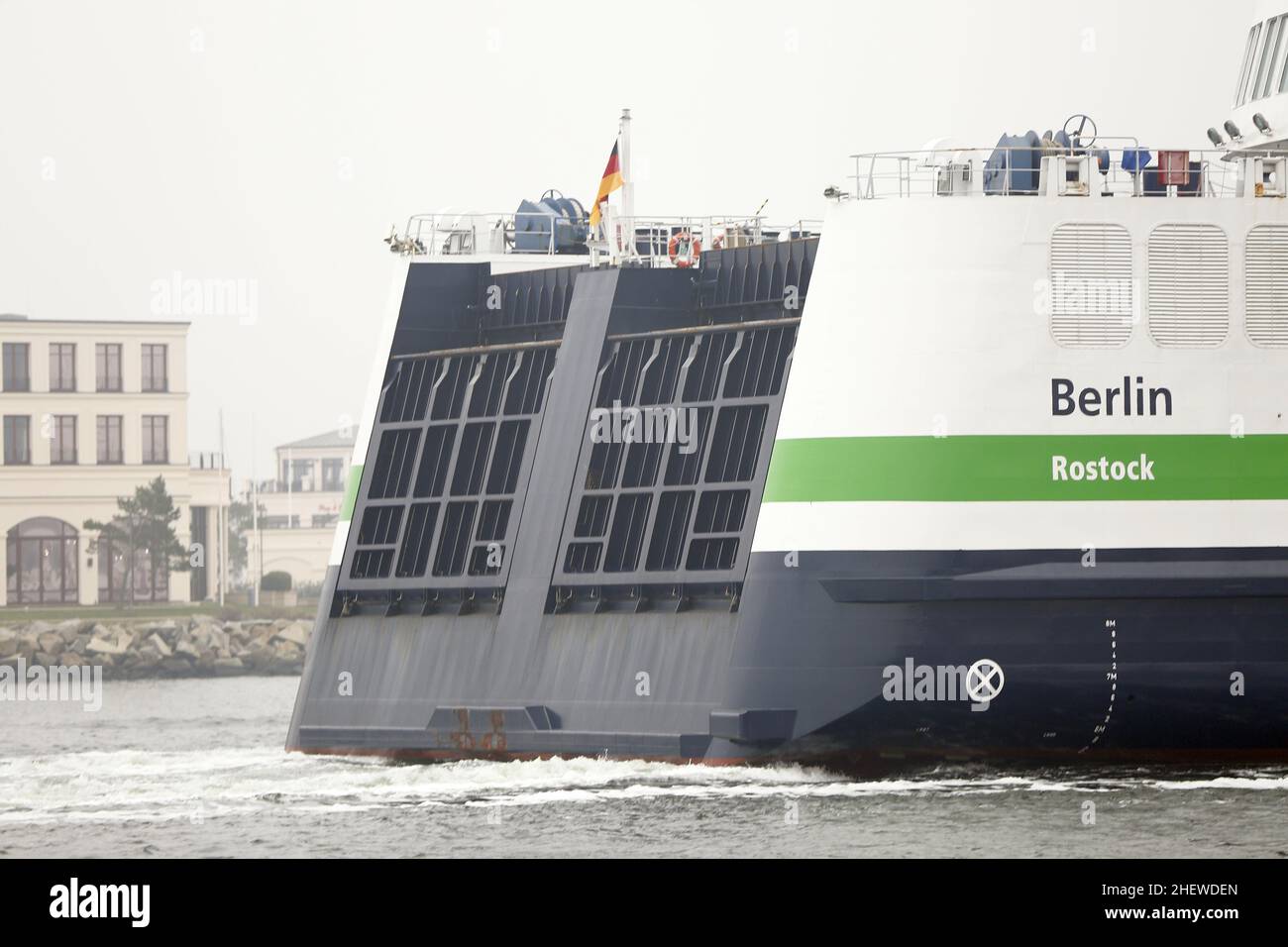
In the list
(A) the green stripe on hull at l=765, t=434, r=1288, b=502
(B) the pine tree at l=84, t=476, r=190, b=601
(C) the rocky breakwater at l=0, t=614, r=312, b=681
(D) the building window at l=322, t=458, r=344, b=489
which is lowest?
(C) the rocky breakwater at l=0, t=614, r=312, b=681

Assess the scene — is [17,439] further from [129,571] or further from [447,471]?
[447,471]

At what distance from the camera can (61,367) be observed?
325 feet

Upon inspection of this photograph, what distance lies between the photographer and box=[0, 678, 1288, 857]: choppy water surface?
25.6 m

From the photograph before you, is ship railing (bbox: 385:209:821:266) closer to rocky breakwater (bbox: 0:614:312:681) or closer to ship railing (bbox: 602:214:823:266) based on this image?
ship railing (bbox: 602:214:823:266)

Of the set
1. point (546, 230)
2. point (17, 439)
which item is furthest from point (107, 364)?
point (546, 230)

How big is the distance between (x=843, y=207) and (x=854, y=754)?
6.70 meters

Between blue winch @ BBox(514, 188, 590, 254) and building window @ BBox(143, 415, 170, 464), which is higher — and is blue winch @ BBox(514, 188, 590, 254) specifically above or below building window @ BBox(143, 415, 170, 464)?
below

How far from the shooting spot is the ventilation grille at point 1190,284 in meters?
29.3

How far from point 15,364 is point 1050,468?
7555 cm

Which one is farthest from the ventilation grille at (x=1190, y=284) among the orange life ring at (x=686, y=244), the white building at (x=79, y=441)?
the white building at (x=79, y=441)

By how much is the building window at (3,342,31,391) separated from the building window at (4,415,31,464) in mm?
1261

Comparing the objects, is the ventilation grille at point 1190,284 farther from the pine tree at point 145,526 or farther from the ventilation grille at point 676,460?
the pine tree at point 145,526

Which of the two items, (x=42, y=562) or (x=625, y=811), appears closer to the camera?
(x=625, y=811)

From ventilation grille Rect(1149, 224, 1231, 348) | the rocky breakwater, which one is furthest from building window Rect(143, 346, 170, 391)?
ventilation grille Rect(1149, 224, 1231, 348)
